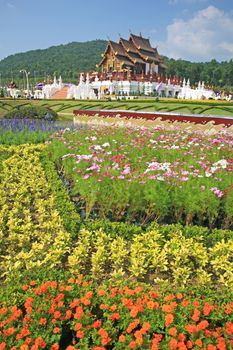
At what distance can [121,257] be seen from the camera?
462 centimetres

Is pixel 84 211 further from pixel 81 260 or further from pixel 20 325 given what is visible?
pixel 20 325

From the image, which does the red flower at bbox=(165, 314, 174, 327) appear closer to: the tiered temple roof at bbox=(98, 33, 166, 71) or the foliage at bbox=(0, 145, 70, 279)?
the foliage at bbox=(0, 145, 70, 279)

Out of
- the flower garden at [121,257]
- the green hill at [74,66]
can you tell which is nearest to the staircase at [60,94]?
the green hill at [74,66]

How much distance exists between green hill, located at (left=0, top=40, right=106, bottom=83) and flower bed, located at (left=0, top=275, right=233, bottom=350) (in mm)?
116020

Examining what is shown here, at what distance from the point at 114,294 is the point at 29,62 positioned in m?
Result: 160

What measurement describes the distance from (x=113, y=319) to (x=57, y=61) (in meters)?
151

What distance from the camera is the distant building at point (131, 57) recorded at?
5312 cm

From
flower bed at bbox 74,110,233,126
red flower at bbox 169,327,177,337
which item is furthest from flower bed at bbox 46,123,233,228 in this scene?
flower bed at bbox 74,110,233,126

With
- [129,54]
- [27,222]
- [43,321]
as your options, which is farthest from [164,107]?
[129,54]

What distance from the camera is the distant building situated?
53.1 meters

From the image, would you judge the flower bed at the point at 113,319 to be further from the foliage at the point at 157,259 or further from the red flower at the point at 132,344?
the foliage at the point at 157,259

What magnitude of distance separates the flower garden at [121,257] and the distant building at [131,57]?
149 feet

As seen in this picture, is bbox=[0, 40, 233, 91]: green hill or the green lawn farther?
bbox=[0, 40, 233, 91]: green hill

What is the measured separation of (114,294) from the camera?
3455 millimetres
